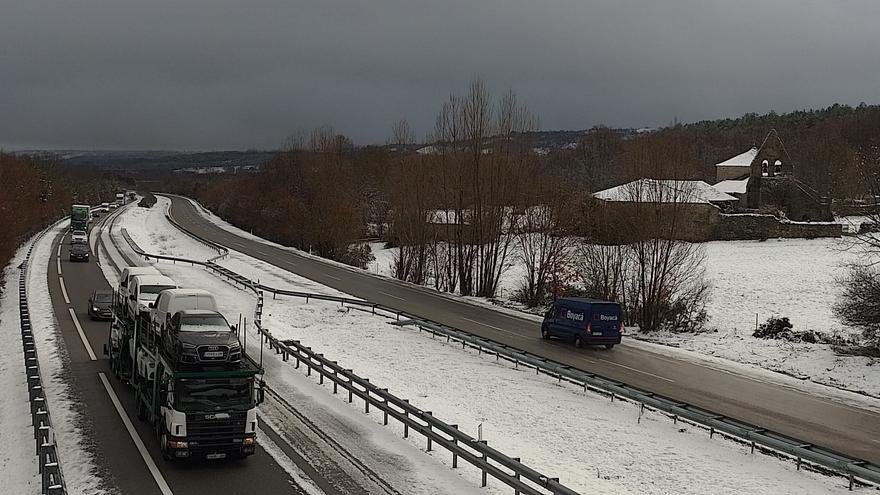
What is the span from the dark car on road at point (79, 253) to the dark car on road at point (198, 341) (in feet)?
156

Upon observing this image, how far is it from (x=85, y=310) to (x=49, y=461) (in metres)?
25.7

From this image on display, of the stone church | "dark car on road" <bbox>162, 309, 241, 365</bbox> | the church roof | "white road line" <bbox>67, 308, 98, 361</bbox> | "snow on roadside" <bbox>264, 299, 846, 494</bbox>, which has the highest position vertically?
the church roof

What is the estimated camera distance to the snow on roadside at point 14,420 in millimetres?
15701

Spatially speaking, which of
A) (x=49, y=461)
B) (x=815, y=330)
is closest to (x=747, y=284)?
(x=815, y=330)

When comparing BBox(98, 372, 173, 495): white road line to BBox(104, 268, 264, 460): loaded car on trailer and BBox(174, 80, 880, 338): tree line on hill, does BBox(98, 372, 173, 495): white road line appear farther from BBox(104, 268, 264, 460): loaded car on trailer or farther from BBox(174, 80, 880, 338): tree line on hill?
BBox(174, 80, 880, 338): tree line on hill

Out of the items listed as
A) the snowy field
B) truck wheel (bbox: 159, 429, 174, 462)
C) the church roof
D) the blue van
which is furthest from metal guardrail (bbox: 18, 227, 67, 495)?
the church roof

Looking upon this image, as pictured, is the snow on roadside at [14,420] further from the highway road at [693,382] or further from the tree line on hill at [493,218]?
the tree line on hill at [493,218]

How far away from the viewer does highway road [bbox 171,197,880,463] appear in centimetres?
2163

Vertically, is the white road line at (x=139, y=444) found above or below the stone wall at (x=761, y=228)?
below

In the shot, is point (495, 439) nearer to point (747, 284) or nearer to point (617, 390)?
point (617, 390)

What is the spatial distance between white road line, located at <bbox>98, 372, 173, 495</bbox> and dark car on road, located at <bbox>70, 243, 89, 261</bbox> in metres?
40.0

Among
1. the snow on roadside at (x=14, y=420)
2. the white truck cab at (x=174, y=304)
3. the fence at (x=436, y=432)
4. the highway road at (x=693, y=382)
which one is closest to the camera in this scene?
the fence at (x=436, y=432)

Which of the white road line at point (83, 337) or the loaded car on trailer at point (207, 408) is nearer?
the loaded car on trailer at point (207, 408)

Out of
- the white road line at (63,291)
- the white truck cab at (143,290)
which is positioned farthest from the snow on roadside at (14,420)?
the white road line at (63,291)
